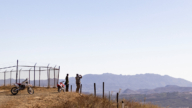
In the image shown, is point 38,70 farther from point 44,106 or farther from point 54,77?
point 44,106

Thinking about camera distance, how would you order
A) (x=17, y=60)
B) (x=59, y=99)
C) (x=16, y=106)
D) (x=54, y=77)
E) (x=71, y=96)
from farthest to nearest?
1. (x=54, y=77)
2. (x=17, y=60)
3. (x=71, y=96)
4. (x=59, y=99)
5. (x=16, y=106)

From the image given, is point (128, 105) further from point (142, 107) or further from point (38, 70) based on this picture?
point (38, 70)

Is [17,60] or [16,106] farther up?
[17,60]

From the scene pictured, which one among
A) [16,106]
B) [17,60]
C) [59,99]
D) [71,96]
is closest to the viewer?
[16,106]

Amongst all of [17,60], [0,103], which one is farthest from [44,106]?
[17,60]

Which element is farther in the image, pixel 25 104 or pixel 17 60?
pixel 17 60

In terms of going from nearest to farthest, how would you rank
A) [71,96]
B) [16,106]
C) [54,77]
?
[16,106]
[71,96]
[54,77]

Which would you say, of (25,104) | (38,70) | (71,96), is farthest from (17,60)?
(25,104)

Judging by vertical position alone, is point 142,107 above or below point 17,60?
below

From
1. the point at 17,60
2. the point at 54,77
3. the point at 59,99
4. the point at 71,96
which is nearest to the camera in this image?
the point at 59,99

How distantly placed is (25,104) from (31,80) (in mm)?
19600

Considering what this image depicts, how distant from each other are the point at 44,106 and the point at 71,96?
396 cm

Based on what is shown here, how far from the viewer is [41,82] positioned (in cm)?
3447

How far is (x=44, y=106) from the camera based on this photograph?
1527cm
